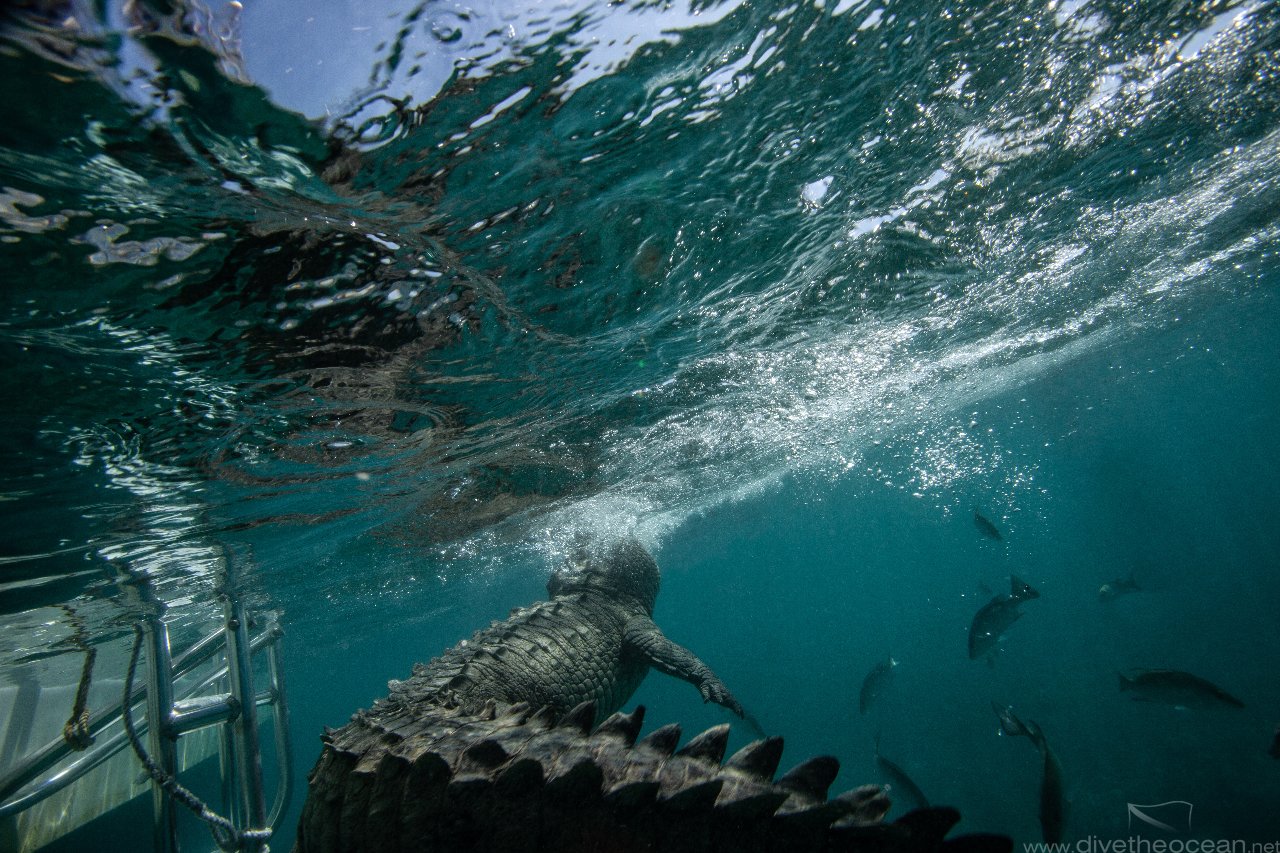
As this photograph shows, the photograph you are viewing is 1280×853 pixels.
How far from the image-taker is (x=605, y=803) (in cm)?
226

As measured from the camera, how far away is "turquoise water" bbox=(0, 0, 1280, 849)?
329 cm

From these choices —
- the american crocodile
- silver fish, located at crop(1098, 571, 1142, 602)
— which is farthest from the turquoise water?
silver fish, located at crop(1098, 571, 1142, 602)

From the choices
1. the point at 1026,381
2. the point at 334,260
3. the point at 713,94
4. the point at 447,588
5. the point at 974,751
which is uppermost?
the point at 713,94

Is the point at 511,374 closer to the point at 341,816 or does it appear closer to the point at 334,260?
the point at 334,260

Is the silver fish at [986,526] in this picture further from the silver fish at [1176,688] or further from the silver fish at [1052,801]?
the silver fish at [1052,801]

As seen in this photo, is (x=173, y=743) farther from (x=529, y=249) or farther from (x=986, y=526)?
(x=986, y=526)

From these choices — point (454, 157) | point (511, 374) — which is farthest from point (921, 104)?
point (511, 374)

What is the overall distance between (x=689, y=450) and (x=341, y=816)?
14.0m

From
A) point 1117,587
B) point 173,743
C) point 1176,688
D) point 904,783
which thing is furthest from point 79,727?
point 1117,587

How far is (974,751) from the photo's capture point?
23.7 metres

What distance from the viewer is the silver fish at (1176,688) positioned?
7.88 metres

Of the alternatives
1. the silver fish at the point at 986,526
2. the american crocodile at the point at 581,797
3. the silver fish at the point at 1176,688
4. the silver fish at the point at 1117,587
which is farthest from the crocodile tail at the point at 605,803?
the silver fish at the point at 1117,587

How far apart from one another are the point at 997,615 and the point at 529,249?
11625 millimetres

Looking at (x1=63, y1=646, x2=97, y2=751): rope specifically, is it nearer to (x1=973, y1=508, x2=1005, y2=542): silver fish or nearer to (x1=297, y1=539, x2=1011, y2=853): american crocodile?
(x1=297, y1=539, x2=1011, y2=853): american crocodile
